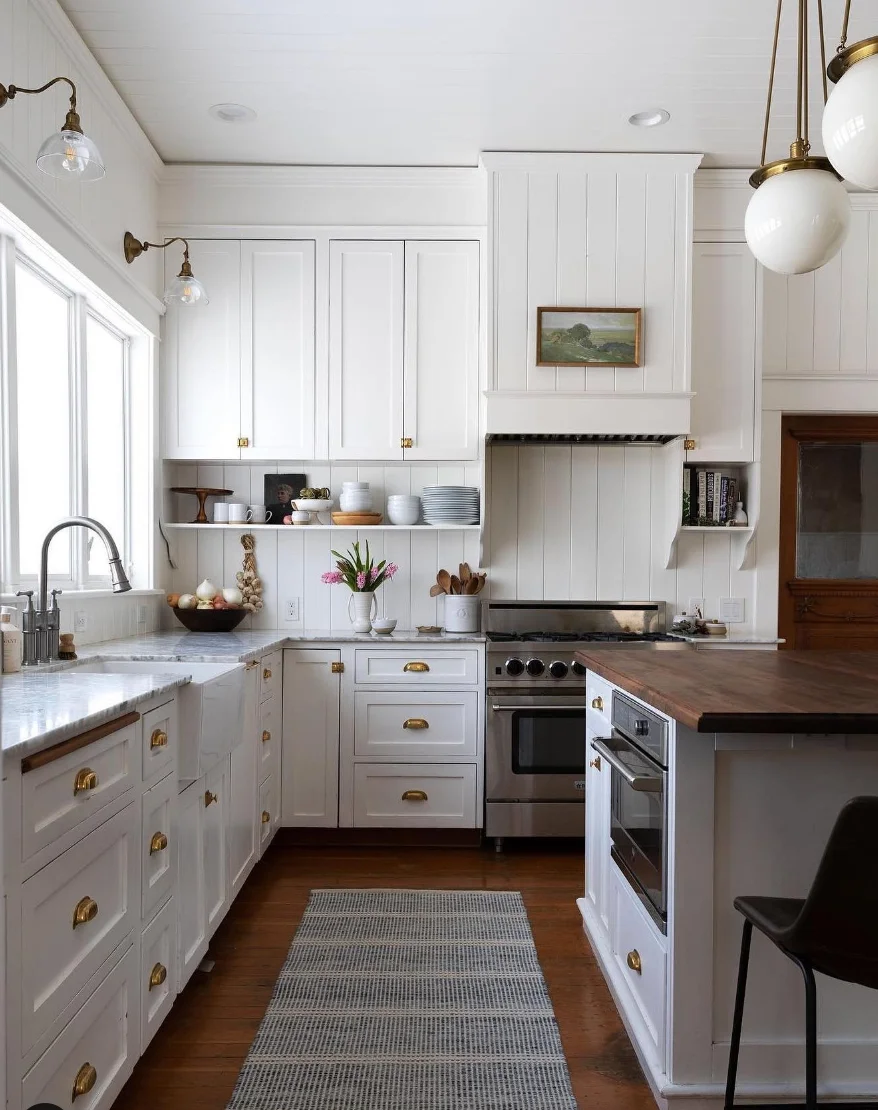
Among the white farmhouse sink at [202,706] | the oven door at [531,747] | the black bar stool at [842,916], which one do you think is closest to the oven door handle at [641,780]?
the black bar stool at [842,916]

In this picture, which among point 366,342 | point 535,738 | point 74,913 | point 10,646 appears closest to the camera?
point 74,913

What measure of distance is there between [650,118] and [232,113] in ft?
5.46

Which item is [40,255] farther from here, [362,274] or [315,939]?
[315,939]

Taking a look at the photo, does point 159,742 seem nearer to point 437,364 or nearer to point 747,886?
point 747,886

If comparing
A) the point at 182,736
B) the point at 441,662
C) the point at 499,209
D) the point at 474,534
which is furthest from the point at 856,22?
the point at 182,736

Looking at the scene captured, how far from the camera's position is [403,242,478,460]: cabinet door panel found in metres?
3.91

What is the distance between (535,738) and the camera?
3633 mm

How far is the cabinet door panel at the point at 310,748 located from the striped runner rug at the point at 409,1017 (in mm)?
632

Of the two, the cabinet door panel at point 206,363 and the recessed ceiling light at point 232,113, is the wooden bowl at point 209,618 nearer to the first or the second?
the cabinet door panel at point 206,363

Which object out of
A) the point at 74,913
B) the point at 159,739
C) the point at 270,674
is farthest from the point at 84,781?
the point at 270,674

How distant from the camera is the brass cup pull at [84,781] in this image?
1577 mm

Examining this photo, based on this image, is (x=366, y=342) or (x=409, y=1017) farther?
(x=366, y=342)

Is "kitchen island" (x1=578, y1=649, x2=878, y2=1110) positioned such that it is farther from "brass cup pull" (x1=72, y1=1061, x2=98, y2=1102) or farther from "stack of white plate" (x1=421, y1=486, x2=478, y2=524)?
"stack of white plate" (x1=421, y1=486, x2=478, y2=524)

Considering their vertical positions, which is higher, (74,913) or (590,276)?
(590,276)
